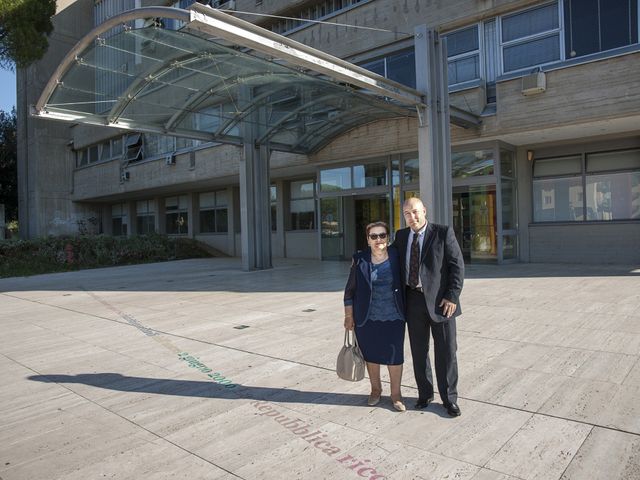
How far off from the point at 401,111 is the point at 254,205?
18.4 ft

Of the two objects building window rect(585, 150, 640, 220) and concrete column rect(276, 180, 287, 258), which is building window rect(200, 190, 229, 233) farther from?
building window rect(585, 150, 640, 220)

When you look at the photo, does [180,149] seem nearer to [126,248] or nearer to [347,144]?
[126,248]

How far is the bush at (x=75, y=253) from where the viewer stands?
18.4 meters

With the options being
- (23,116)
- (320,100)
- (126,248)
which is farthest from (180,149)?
(23,116)

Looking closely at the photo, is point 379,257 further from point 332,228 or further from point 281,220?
point 281,220

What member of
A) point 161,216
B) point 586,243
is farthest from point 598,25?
point 161,216

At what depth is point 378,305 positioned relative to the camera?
3773 mm

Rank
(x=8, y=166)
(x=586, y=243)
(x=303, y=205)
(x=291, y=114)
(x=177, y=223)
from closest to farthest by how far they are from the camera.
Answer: (x=291, y=114), (x=586, y=243), (x=303, y=205), (x=177, y=223), (x=8, y=166)

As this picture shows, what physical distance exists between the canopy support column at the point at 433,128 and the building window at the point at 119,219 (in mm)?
28111

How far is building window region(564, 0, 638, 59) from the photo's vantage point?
1232 cm

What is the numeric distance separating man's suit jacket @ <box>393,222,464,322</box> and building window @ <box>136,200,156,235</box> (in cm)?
2991

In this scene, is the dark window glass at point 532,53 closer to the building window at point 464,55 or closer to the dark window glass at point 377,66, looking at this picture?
the building window at point 464,55

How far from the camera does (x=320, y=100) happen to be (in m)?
12.8

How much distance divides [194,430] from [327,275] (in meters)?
10.2
